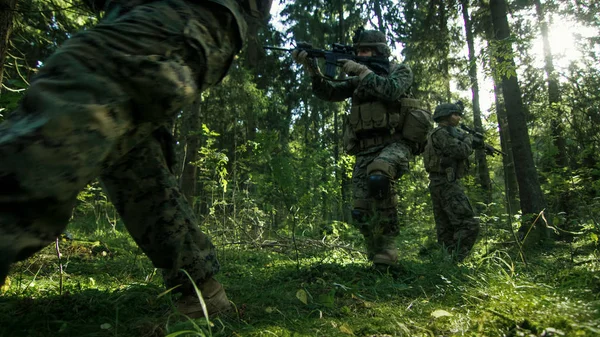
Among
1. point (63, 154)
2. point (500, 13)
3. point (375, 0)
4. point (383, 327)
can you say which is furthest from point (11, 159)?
point (375, 0)

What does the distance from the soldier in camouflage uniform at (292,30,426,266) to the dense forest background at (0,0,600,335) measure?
2.13 ft

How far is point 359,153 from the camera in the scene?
12.4 feet

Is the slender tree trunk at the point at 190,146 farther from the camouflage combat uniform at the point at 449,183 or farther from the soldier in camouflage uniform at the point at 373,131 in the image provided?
the camouflage combat uniform at the point at 449,183

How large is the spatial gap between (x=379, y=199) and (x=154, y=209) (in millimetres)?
2082

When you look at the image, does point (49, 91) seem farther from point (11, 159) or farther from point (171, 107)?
point (171, 107)

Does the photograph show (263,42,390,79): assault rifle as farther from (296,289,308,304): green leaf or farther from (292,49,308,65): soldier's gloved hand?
(296,289,308,304): green leaf

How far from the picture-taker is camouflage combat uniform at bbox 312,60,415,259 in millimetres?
2979

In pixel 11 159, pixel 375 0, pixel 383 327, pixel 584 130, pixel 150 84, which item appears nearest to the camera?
pixel 11 159

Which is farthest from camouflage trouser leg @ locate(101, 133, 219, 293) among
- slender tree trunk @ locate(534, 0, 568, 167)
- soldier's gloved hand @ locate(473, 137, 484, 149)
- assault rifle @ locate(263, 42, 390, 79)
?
slender tree trunk @ locate(534, 0, 568, 167)

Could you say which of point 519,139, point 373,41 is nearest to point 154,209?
point 373,41

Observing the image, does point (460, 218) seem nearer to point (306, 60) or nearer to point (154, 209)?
point (306, 60)

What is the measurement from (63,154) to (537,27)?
13.6 m

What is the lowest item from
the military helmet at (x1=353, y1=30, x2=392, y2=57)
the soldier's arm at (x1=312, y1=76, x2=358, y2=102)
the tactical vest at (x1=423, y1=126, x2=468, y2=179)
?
the tactical vest at (x1=423, y1=126, x2=468, y2=179)

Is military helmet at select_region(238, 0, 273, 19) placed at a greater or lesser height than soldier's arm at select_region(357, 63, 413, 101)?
lesser
